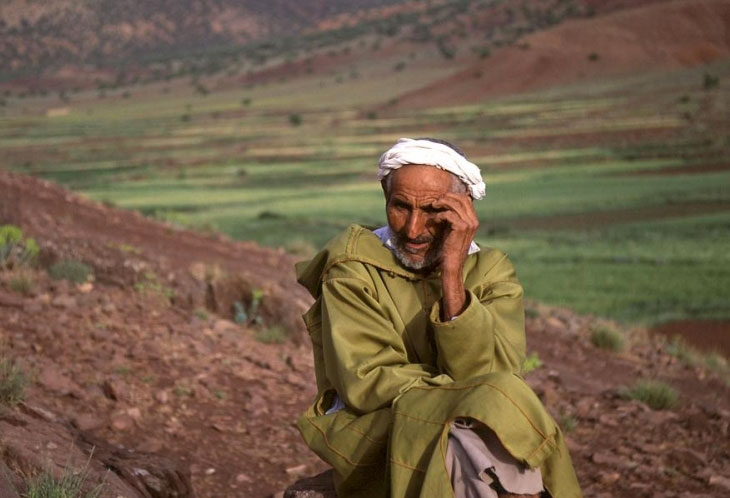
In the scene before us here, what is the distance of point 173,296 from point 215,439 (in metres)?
2.69

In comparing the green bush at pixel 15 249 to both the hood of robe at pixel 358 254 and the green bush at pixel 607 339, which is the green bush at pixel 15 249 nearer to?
the hood of robe at pixel 358 254

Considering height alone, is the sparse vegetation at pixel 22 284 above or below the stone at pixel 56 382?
above

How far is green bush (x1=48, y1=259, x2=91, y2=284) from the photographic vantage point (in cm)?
848

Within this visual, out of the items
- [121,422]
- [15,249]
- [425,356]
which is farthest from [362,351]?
[15,249]

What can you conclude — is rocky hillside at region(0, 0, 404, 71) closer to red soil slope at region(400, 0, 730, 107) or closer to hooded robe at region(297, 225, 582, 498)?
red soil slope at region(400, 0, 730, 107)

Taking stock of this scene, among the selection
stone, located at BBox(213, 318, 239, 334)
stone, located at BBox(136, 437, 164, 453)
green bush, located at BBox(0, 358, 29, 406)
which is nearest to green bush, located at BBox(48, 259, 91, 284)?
stone, located at BBox(213, 318, 239, 334)

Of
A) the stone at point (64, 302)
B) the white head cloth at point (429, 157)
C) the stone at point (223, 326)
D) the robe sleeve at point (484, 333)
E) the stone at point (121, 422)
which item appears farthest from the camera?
the stone at point (223, 326)

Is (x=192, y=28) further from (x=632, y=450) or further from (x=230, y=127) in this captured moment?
(x=632, y=450)

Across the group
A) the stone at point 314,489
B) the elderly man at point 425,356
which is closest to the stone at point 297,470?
the stone at point 314,489

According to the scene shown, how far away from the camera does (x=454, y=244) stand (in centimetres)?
368

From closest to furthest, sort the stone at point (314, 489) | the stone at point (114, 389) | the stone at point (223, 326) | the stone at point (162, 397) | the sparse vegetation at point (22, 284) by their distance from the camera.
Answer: the stone at point (314, 489)
the stone at point (114, 389)
the stone at point (162, 397)
the sparse vegetation at point (22, 284)
the stone at point (223, 326)

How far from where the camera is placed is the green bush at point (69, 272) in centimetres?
848

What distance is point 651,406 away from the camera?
7441 millimetres

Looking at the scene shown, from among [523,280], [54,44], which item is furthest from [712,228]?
[54,44]
